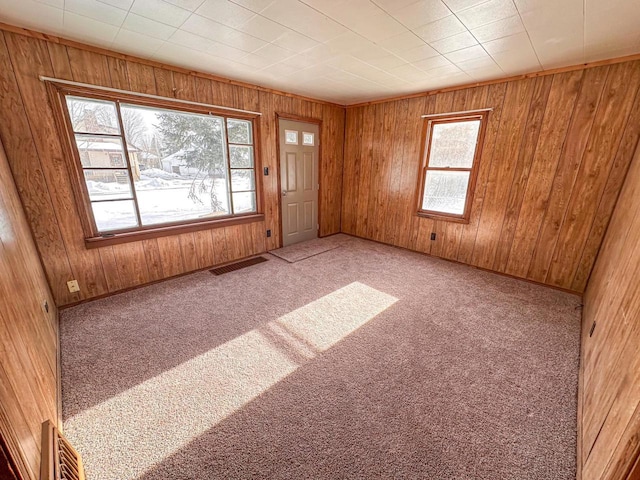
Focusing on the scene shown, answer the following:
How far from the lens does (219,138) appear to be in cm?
336

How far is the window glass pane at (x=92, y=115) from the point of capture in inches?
92.8

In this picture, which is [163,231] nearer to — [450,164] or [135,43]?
[135,43]

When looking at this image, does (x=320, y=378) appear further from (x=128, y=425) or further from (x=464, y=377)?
(x=128, y=425)

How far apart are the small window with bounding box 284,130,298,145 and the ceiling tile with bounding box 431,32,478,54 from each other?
7.54 ft

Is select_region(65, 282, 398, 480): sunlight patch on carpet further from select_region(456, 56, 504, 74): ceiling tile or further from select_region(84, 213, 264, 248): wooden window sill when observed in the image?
select_region(456, 56, 504, 74): ceiling tile

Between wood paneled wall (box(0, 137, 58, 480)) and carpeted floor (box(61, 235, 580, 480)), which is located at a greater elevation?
wood paneled wall (box(0, 137, 58, 480))

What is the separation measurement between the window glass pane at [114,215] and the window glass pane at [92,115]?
0.71 metres

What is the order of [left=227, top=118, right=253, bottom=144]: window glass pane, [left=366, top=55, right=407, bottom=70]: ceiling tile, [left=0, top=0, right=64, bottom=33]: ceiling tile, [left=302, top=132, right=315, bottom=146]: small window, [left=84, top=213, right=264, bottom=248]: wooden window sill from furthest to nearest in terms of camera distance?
[left=302, top=132, right=315, bottom=146]: small window, [left=227, top=118, right=253, bottom=144]: window glass pane, [left=84, top=213, right=264, bottom=248]: wooden window sill, [left=366, top=55, right=407, bottom=70]: ceiling tile, [left=0, top=0, right=64, bottom=33]: ceiling tile

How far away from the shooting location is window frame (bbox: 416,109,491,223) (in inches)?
130

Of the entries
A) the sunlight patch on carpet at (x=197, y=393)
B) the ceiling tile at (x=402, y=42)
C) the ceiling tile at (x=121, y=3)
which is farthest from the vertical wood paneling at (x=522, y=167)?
the ceiling tile at (x=121, y=3)

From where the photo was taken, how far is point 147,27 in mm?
1965

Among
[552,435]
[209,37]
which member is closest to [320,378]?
[552,435]

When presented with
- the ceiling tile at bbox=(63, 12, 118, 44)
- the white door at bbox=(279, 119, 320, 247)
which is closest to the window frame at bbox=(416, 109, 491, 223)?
the white door at bbox=(279, 119, 320, 247)

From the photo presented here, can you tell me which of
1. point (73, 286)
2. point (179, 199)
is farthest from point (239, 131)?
point (73, 286)
